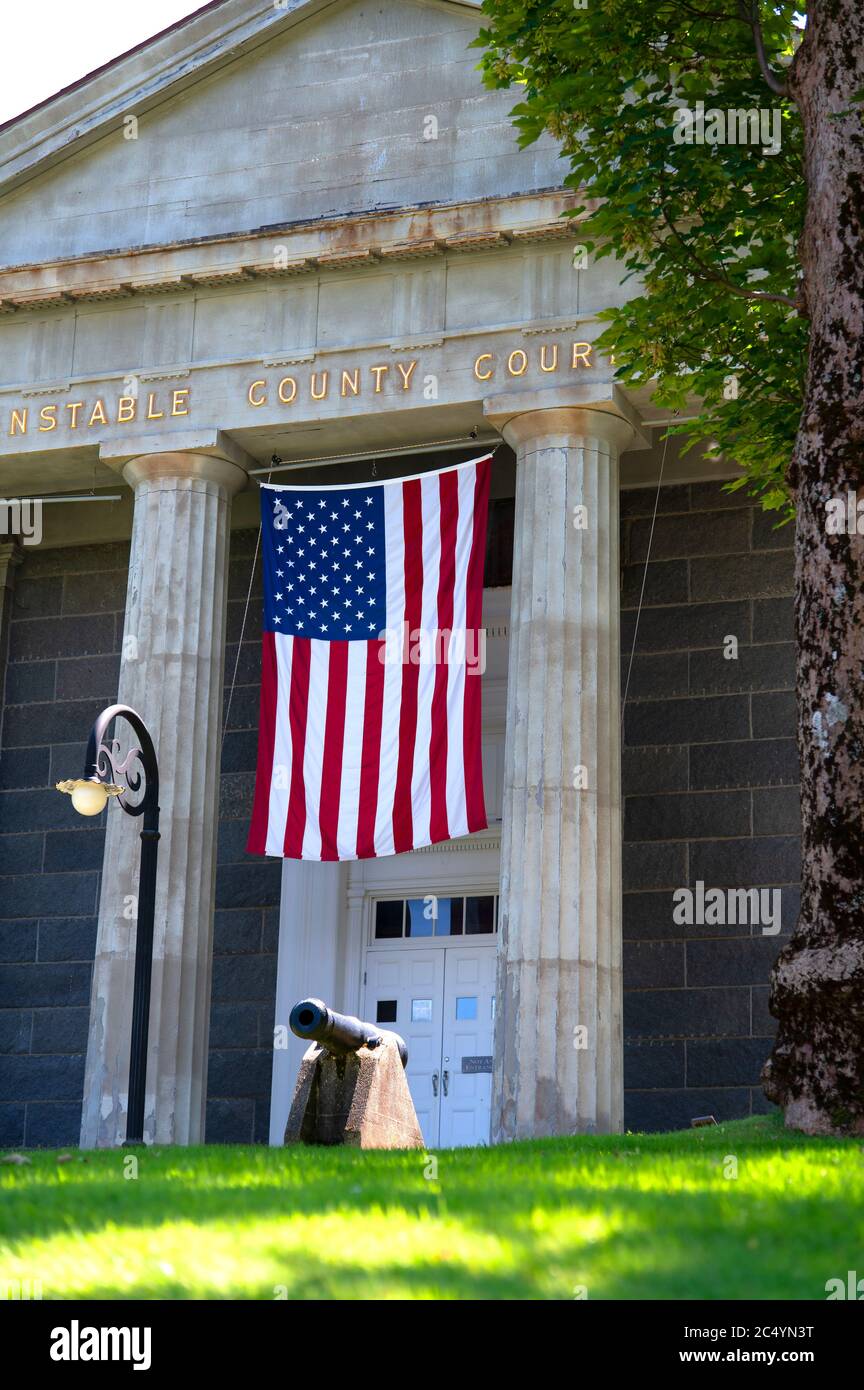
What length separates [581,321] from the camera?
1977cm

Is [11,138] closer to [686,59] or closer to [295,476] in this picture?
[295,476]

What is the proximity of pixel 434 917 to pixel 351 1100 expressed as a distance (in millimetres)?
8886

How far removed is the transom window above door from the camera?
2364cm

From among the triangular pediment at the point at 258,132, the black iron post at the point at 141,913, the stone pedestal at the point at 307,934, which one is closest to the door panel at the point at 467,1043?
the stone pedestal at the point at 307,934

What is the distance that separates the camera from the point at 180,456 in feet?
70.2

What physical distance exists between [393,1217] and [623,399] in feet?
45.3

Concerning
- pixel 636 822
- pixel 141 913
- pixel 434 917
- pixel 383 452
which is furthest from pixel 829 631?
pixel 434 917

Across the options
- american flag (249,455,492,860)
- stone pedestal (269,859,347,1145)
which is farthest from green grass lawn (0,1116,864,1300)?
stone pedestal (269,859,347,1145)

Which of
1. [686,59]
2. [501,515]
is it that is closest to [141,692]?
[501,515]

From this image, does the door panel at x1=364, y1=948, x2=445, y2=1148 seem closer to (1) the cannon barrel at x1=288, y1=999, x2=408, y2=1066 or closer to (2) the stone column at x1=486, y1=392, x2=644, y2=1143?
(2) the stone column at x1=486, y1=392, x2=644, y2=1143

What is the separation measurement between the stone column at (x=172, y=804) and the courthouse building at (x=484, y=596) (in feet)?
0.14

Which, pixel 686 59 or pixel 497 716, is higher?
pixel 686 59

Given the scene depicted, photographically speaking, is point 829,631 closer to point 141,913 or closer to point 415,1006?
point 141,913
